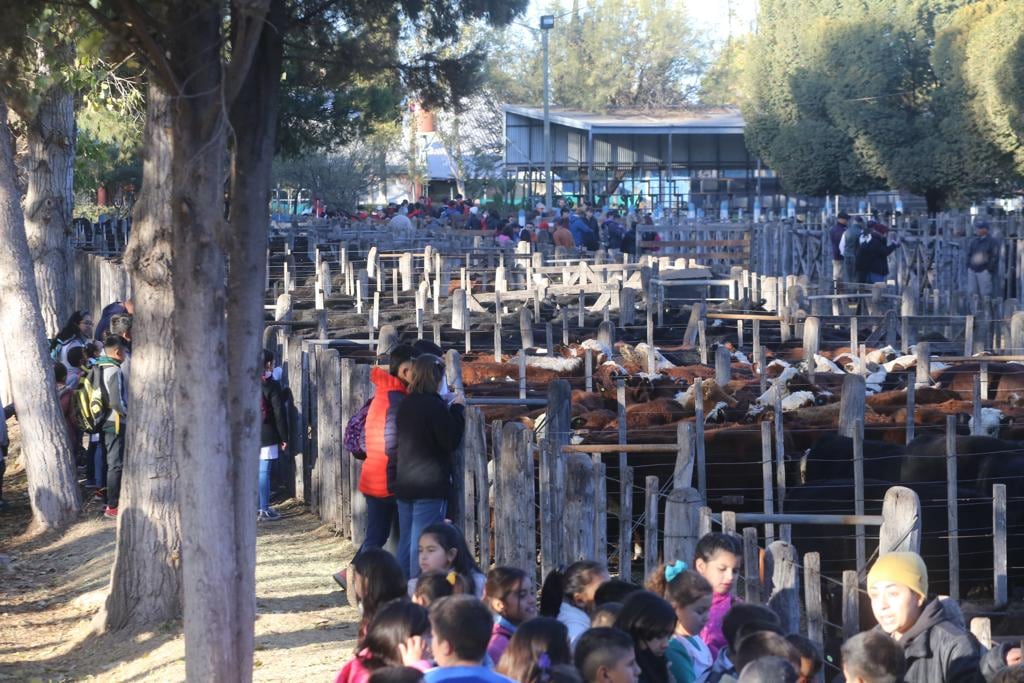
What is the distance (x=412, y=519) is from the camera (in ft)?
31.4

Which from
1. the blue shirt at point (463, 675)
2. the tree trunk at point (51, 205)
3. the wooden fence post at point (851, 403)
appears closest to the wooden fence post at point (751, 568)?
the blue shirt at point (463, 675)

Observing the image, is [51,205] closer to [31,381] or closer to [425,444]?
[31,381]

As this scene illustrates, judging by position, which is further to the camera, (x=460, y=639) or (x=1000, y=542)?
(x=1000, y=542)

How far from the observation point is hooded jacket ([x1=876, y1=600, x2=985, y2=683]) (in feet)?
19.1

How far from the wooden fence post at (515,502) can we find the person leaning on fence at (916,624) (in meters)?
3.16

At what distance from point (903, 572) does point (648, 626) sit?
3.27 ft

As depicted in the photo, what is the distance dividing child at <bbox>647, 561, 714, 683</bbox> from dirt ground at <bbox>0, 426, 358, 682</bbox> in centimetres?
296

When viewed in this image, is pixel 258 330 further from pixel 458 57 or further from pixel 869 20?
pixel 869 20

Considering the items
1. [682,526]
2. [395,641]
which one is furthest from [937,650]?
[395,641]

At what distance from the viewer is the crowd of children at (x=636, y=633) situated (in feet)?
17.5

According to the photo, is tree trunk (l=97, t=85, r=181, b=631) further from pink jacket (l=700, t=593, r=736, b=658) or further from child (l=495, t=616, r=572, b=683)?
child (l=495, t=616, r=572, b=683)

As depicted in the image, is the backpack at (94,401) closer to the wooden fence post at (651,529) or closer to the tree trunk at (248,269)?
the wooden fence post at (651,529)

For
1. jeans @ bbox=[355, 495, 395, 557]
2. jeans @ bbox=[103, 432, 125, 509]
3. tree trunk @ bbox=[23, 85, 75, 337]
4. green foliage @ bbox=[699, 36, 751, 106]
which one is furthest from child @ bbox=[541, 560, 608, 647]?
green foliage @ bbox=[699, 36, 751, 106]

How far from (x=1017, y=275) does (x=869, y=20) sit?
2599cm
